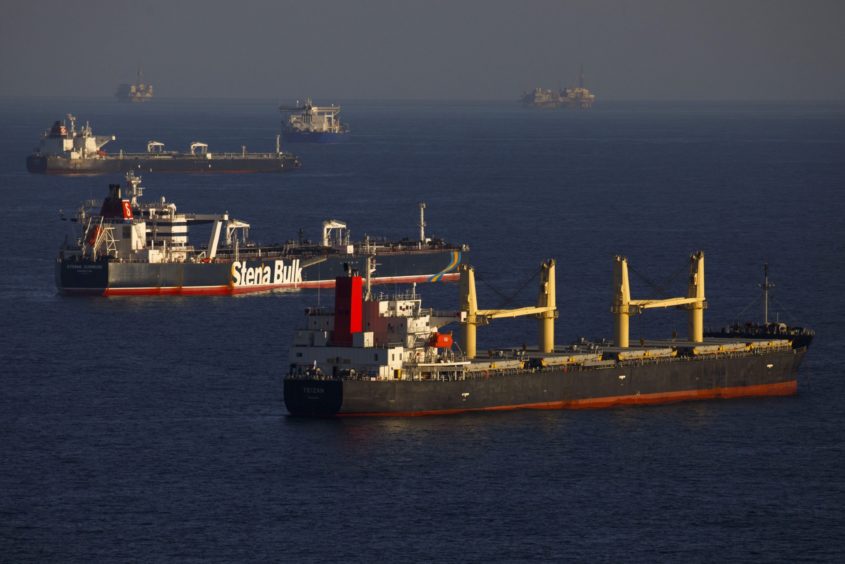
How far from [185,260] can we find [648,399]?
48.7m

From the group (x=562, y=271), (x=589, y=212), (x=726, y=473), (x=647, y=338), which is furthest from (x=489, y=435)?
(x=589, y=212)

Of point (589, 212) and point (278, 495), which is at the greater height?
point (589, 212)

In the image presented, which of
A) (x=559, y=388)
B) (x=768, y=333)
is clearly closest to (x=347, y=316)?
(x=559, y=388)

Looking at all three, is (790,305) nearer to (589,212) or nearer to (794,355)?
(794,355)

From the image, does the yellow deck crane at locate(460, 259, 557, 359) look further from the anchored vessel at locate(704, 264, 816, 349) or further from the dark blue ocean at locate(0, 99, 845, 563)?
the anchored vessel at locate(704, 264, 816, 349)

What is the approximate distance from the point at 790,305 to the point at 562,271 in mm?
21244

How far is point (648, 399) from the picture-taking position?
93.9 m

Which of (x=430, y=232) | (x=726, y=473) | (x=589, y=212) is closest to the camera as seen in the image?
(x=726, y=473)

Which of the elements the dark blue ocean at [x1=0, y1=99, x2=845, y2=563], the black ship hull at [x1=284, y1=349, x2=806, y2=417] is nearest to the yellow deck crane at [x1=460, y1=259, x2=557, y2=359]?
the black ship hull at [x1=284, y1=349, x2=806, y2=417]

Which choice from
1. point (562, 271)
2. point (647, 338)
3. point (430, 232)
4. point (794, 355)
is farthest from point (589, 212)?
point (794, 355)

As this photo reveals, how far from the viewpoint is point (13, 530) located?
68.8m

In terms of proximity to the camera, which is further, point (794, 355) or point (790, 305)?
point (790, 305)

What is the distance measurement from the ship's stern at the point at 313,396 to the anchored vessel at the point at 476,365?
42mm

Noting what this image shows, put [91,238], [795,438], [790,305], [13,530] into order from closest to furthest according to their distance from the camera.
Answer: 1. [13,530]
2. [795,438]
3. [790,305]
4. [91,238]
